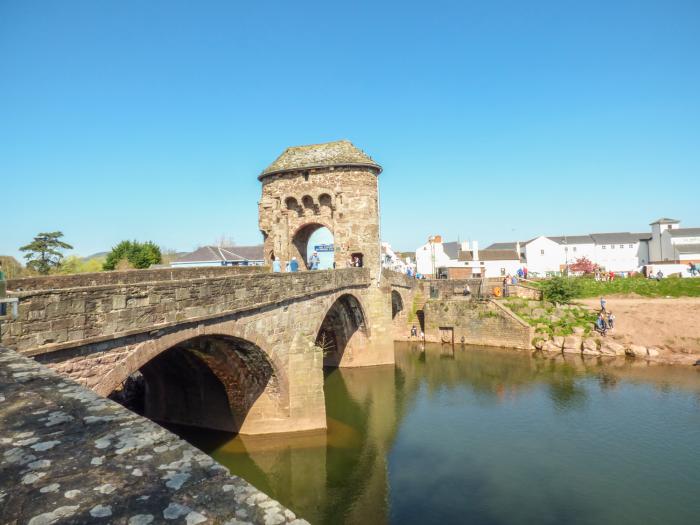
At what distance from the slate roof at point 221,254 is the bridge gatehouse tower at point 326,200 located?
21286 millimetres

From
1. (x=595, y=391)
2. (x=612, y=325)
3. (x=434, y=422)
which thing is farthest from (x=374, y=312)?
(x=612, y=325)

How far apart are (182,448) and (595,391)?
2251cm

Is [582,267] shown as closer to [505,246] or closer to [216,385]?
[505,246]

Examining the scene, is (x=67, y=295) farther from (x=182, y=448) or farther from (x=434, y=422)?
(x=434, y=422)

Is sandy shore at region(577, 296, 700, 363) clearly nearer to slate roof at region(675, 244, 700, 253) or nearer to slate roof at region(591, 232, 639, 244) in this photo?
slate roof at region(675, 244, 700, 253)

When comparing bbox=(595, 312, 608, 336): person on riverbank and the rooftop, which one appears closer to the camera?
bbox=(595, 312, 608, 336): person on riverbank

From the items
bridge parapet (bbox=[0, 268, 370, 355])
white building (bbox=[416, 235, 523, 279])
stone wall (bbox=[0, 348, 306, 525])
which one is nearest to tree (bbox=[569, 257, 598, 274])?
white building (bbox=[416, 235, 523, 279])

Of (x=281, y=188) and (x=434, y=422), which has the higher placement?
(x=281, y=188)

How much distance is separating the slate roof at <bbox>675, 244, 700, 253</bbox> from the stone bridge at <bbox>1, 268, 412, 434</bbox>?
52.3 m

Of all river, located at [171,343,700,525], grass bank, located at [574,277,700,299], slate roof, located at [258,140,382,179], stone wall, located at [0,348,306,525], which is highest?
slate roof, located at [258,140,382,179]

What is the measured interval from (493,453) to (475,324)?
18.2m

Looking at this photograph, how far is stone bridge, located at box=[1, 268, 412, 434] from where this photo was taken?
694 cm

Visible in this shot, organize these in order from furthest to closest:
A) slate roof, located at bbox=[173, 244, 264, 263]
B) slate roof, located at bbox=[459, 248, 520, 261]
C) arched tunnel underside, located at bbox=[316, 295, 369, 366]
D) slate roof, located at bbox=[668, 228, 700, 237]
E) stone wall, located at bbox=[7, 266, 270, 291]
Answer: slate roof, located at bbox=[459, 248, 520, 261] → slate roof, located at bbox=[668, 228, 700, 237] → slate roof, located at bbox=[173, 244, 264, 263] → arched tunnel underside, located at bbox=[316, 295, 369, 366] → stone wall, located at bbox=[7, 266, 270, 291]

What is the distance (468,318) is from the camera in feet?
106
